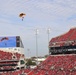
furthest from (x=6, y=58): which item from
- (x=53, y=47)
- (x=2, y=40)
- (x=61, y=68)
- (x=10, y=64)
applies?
(x=61, y=68)

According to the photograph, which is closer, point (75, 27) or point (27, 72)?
point (27, 72)

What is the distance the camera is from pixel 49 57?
68375 mm

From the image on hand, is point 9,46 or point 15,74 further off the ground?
point 9,46

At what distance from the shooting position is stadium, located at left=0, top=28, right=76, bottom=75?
198 ft

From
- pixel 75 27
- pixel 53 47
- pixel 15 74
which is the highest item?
pixel 75 27

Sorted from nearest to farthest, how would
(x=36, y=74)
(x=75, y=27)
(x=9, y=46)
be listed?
1. (x=36, y=74)
2. (x=75, y=27)
3. (x=9, y=46)

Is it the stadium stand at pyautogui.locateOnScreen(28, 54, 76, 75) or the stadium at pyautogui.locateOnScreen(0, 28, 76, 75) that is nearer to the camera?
the stadium stand at pyautogui.locateOnScreen(28, 54, 76, 75)

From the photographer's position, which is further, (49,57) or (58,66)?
(49,57)

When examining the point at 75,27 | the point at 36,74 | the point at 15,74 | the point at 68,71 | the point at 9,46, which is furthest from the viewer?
the point at 9,46

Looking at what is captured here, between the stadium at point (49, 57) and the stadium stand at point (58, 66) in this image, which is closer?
the stadium stand at point (58, 66)

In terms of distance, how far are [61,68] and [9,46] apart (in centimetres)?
2373

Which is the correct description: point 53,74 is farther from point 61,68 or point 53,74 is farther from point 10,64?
point 10,64

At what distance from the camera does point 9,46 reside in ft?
262

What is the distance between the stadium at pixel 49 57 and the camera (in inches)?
2380
